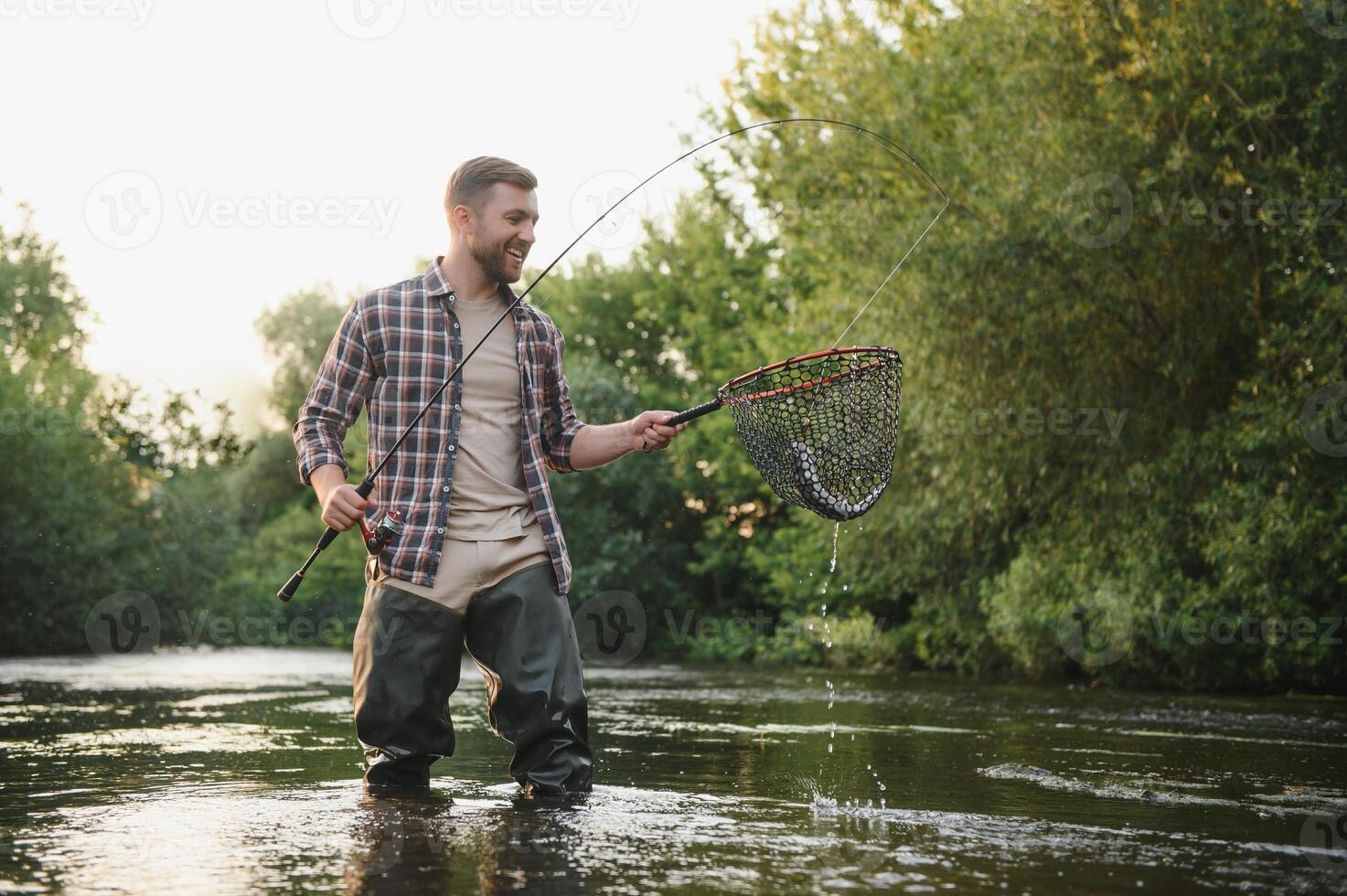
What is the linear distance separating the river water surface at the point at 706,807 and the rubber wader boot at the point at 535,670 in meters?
0.17

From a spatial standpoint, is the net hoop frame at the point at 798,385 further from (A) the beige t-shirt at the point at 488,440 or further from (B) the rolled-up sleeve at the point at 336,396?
(B) the rolled-up sleeve at the point at 336,396

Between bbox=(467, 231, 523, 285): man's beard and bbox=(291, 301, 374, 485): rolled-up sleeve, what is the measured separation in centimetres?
44

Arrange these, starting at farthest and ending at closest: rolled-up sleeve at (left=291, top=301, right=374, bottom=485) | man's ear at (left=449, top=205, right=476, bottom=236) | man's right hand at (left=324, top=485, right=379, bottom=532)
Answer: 1. man's ear at (left=449, top=205, right=476, bottom=236)
2. rolled-up sleeve at (left=291, top=301, right=374, bottom=485)
3. man's right hand at (left=324, top=485, right=379, bottom=532)

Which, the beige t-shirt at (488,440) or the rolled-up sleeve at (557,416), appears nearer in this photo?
the beige t-shirt at (488,440)

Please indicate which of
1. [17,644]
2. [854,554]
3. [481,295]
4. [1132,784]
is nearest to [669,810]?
[481,295]

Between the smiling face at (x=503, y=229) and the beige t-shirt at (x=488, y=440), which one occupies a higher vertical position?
the smiling face at (x=503, y=229)

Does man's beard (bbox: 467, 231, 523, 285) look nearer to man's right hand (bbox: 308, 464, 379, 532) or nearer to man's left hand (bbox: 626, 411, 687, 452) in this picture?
man's left hand (bbox: 626, 411, 687, 452)

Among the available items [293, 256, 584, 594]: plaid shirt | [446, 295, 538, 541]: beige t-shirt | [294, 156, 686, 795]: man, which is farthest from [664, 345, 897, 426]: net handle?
[446, 295, 538, 541]: beige t-shirt

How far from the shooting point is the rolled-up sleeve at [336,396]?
4.96 m

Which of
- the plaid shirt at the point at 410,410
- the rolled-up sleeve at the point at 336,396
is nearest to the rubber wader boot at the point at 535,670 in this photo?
the plaid shirt at the point at 410,410

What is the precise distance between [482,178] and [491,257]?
0.27 m

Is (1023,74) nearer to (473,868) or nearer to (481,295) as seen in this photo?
(481,295)

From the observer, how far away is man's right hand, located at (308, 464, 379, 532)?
14.8 feet

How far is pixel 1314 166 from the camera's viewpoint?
1428 centimetres
